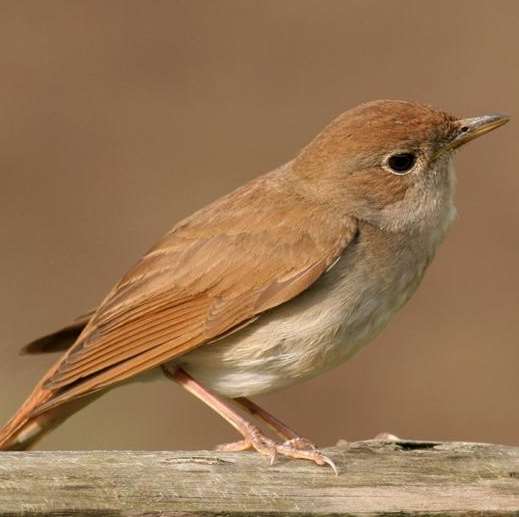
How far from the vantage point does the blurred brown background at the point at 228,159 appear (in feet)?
35.6

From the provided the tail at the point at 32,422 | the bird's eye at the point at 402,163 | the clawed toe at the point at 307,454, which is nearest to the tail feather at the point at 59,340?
the tail at the point at 32,422

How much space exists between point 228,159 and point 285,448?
7.46m

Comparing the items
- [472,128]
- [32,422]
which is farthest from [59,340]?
[472,128]

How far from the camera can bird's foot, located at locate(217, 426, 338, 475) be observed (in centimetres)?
526

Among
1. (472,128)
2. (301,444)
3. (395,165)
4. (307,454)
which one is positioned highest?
(472,128)

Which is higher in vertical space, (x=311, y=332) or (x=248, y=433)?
(x=311, y=332)

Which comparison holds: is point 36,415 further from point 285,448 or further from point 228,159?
point 228,159

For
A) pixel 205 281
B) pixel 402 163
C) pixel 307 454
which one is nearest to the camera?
pixel 307 454

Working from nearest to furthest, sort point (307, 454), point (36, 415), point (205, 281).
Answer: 1. point (307, 454)
2. point (36, 415)
3. point (205, 281)

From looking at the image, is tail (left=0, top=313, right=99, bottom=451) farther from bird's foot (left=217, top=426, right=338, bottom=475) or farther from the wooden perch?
the wooden perch

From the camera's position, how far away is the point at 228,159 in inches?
510

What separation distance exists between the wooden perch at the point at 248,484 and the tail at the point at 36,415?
1.25 meters

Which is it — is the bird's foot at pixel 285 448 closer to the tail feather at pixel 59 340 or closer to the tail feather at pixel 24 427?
the tail feather at pixel 24 427

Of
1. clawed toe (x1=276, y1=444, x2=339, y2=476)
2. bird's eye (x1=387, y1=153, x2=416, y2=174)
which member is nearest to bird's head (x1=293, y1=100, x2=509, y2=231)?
bird's eye (x1=387, y1=153, x2=416, y2=174)
